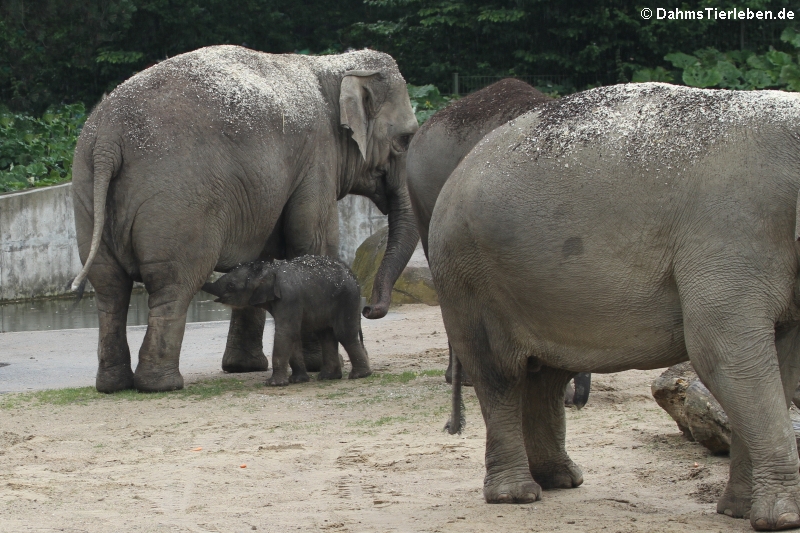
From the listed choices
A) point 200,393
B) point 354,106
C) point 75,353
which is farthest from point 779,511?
point 75,353

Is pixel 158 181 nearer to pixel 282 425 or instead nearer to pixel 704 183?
pixel 282 425

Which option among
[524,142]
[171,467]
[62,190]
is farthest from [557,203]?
[62,190]

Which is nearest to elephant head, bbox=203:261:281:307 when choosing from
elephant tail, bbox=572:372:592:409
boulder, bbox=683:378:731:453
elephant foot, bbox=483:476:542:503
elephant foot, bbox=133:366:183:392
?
elephant foot, bbox=133:366:183:392

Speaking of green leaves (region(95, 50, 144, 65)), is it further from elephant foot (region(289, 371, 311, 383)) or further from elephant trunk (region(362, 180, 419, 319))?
elephant foot (region(289, 371, 311, 383))

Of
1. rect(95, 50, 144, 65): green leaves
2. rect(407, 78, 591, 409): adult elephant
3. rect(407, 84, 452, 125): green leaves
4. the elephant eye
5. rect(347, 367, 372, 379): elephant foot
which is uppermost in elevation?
rect(95, 50, 144, 65): green leaves

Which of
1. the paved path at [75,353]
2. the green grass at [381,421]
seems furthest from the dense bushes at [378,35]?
the green grass at [381,421]

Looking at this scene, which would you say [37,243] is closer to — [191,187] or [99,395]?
[99,395]

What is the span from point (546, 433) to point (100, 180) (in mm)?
3913

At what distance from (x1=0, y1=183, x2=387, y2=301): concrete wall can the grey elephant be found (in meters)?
11.2

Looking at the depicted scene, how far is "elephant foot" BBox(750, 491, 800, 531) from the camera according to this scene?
3895 millimetres

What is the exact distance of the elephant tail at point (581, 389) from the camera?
6.78 m

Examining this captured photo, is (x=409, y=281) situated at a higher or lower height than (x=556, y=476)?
higher

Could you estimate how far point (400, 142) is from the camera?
9.73 metres

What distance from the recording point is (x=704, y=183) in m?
3.99
